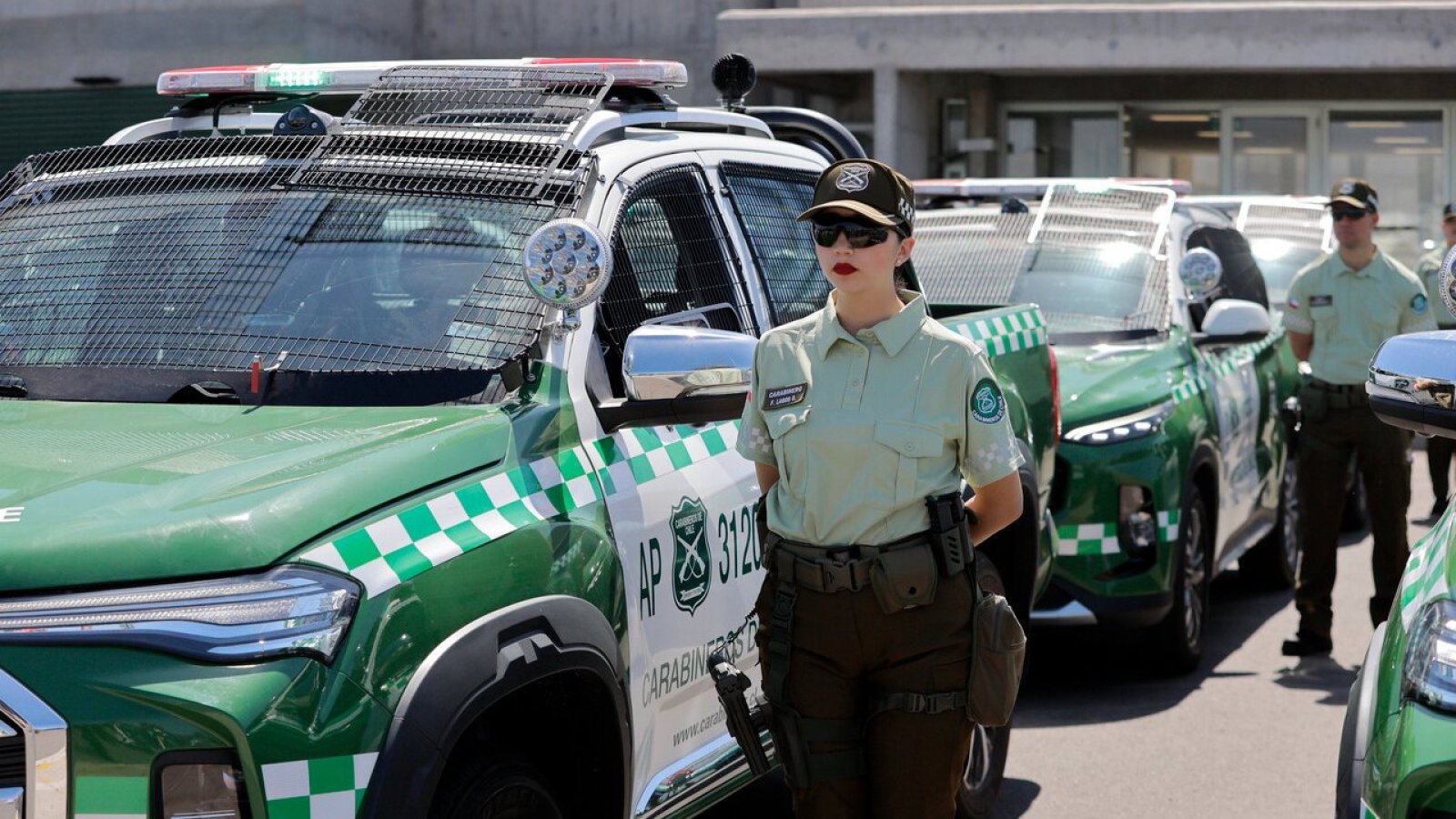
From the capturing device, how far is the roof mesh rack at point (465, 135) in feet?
13.9

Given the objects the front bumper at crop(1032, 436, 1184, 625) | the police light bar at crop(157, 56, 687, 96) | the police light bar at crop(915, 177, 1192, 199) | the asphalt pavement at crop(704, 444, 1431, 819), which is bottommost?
the asphalt pavement at crop(704, 444, 1431, 819)

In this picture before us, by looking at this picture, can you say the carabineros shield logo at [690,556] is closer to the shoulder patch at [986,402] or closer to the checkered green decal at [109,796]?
the shoulder patch at [986,402]

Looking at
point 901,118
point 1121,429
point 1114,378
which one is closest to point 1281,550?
point 1114,378

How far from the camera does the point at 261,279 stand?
409cm

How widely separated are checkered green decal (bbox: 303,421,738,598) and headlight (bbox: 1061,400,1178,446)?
3.37 metres

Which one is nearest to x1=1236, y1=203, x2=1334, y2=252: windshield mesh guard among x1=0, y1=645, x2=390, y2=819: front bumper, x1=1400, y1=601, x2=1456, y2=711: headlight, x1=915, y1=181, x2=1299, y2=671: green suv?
x1=915, y1=181, x2=1299, y2=671: green suv

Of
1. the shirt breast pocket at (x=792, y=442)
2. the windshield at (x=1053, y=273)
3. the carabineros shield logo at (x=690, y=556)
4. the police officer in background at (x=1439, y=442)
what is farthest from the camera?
the police officer in background at (x=1439, y=442)

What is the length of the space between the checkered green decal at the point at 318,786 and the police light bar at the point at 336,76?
210cm

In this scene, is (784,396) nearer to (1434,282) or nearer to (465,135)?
(465,135)

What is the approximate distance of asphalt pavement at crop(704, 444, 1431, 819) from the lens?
605cm

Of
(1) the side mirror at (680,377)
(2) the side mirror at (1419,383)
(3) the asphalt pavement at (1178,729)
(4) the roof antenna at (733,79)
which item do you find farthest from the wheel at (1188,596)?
(1) the side mirror at (680,377)

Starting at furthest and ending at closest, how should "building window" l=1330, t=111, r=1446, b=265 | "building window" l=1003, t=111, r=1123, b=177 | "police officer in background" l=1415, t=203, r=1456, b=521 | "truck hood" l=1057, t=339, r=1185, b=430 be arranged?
"building window" l=1003, t=111, r=1123, b=177 → "building window" l=1330, t=111, r=1446, b=265 → "police officer in background" l=1415, t=203, r=1456, b=521 → "truck hood" l=1057, t=339, r=1185, b=430

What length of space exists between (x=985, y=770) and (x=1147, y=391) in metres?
2.62

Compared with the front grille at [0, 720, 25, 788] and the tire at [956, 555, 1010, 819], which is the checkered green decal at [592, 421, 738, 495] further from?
the front grille at [0, 720, 25, 788]
